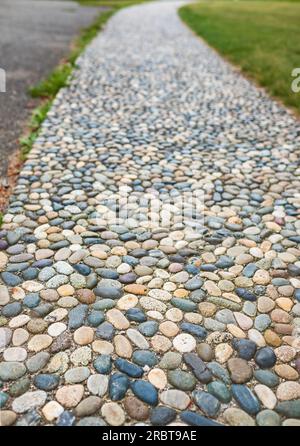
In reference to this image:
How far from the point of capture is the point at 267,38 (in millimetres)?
18312

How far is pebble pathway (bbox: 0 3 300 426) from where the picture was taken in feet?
9.90

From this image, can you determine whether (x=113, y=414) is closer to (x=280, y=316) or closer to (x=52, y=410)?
(x=52, y=410)

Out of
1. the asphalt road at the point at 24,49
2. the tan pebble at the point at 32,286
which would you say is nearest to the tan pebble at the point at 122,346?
the tan pebble at the point at 32,286

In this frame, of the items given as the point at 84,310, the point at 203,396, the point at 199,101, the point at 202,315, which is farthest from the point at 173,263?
the point at 199,101

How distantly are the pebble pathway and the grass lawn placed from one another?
4.26 meters

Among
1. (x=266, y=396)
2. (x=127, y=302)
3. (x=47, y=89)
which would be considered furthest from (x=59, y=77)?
(x=266, y=396)

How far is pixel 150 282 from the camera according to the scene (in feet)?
13.6

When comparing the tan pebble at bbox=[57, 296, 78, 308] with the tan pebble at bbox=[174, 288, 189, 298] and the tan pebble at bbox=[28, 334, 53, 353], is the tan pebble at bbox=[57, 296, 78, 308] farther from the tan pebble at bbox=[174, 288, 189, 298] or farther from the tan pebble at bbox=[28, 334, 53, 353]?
the tan pebble at bbox=[174, 288, 189, 298]

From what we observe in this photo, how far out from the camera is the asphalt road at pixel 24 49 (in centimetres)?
821

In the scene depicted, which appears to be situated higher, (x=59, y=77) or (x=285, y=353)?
(x=59, y=77)

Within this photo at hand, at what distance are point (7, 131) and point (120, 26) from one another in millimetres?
17301

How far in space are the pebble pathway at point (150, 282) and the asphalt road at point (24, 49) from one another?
763mm

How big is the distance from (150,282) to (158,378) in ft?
3.84

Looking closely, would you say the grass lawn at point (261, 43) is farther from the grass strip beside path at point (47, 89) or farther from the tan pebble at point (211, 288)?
the tan pebble at point (211, 288)
